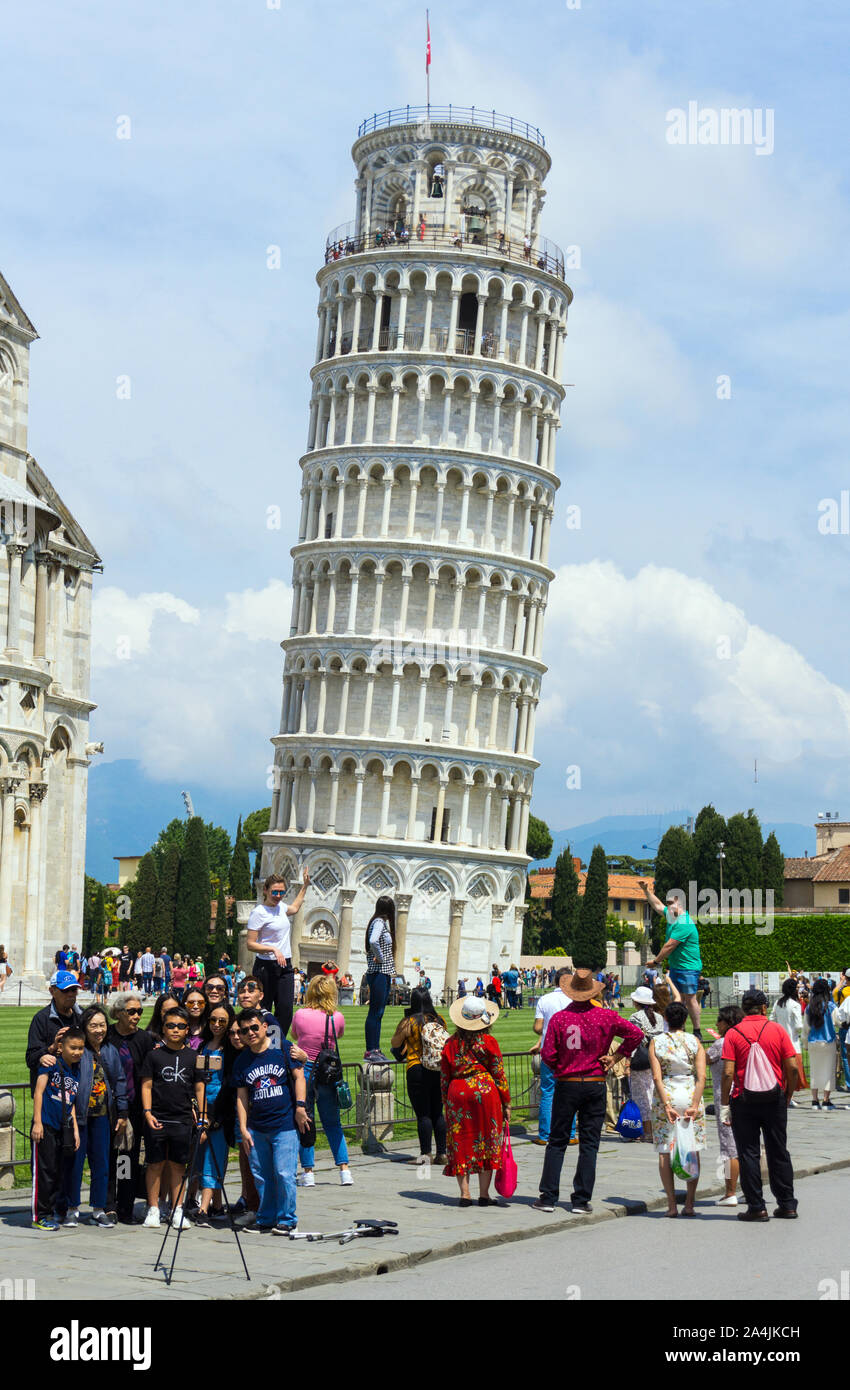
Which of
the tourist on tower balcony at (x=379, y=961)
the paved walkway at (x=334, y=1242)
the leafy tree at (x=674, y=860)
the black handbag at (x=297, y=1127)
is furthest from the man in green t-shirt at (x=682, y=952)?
the leafy tree at (x=674, y=860)

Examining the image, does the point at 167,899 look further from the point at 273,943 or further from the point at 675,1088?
the point at 675,1088

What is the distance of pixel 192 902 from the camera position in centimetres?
9175

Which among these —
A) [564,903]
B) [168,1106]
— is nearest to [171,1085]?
[168,1106]

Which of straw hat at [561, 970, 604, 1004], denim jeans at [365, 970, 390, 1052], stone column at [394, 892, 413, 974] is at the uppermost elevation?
straw hat at [561, 970, 604, 1004]


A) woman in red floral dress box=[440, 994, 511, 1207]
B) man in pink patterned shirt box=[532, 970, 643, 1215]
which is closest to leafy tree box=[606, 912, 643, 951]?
woman in red floral dress box=[440, 994, 511, 1207]

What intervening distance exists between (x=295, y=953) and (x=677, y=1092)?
63.3 m

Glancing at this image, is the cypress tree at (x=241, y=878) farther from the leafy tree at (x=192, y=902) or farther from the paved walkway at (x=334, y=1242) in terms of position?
the paved walkway at (x=334, y=1242)

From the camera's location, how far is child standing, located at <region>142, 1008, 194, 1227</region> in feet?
46.8

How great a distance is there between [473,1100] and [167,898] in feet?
270

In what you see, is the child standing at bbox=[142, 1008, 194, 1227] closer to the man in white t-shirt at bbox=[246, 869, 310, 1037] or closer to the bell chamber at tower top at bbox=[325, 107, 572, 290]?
the man in white t-shirt at bbox=[246, 869, 310, 1037]

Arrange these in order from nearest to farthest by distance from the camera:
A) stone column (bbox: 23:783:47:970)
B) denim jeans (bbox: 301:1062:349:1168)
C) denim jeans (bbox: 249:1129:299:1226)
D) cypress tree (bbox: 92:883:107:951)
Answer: denim jeans (bbox: 249:1129:299:1226) → denim jeans (bbox: 301:1062:349:1168) → stone column (bbox: 23:783:47:970) → cypress tree (bbox: 92:883:107:951)

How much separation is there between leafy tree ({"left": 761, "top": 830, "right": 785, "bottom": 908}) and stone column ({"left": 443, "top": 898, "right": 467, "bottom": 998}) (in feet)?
116

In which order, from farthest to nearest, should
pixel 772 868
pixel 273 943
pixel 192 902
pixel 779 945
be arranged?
pixel 772 868 → pixel 192 902 → pixel 779 945 → pixel 273 943
